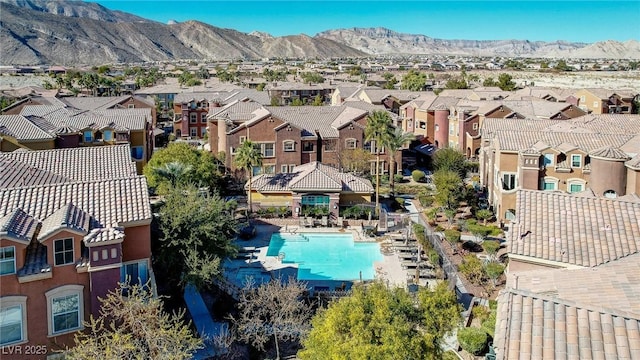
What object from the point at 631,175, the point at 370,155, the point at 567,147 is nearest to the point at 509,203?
the point at 567,147

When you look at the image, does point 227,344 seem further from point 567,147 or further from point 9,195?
Result: point 567,147

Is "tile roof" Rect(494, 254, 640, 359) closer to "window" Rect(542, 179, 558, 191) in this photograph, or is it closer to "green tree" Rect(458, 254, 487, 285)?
"green tree" Rect(458, 254, 487, 285)

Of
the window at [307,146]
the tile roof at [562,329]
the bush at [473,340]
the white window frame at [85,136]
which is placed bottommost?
the bush at [473,340]

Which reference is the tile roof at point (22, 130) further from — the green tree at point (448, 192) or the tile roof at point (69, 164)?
the green tree at point (448, 192)

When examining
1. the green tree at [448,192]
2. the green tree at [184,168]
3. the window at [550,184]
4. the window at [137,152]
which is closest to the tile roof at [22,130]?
the green tree at [184,168]

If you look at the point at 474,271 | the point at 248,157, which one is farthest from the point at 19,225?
the point at 248,157

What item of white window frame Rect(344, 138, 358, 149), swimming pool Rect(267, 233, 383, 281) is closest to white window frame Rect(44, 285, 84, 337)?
swimming pool Rect(267, 233, 383, 281)
